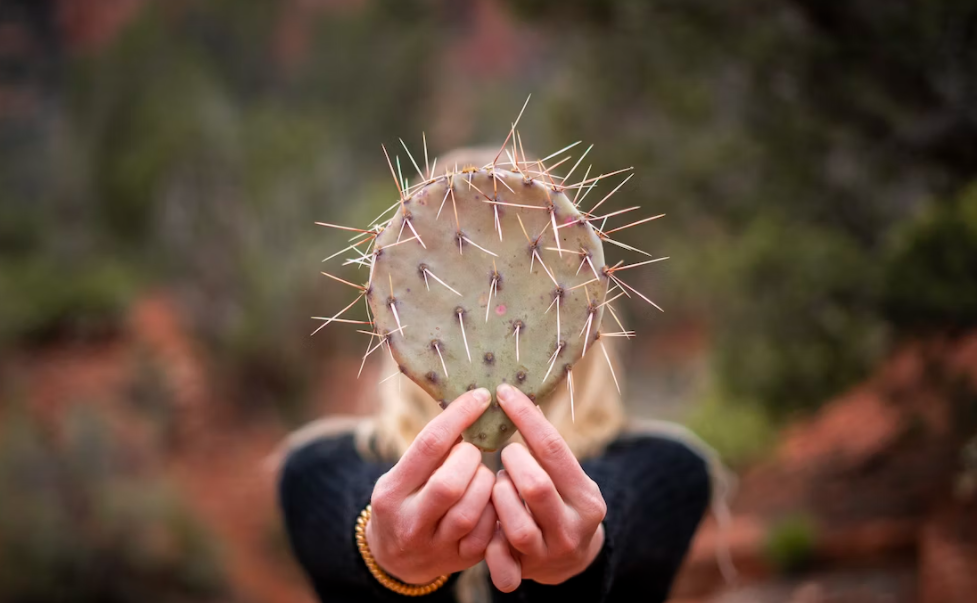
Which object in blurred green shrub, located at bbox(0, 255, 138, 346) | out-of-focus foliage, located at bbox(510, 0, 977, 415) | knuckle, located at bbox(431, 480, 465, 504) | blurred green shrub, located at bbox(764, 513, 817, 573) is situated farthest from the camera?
blurred green shrub, located at bbox(0, 255, 138, 346)

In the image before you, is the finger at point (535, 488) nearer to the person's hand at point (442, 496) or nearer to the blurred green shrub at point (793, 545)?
the person's hand at point (442, 496)

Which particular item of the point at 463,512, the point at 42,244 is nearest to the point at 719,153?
the point at 463,512

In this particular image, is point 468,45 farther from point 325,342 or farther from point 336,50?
point 325,342

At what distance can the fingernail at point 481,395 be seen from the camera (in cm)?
73

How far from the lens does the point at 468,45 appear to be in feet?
17.7

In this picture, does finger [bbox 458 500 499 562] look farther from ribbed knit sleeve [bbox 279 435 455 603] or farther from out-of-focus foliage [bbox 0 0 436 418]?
out-of-focus foliage [bbox 0 0 436 418]

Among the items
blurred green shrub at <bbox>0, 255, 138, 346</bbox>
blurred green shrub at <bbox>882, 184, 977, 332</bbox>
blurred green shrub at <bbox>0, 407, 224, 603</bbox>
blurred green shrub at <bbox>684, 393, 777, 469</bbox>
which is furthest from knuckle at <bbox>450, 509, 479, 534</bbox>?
Result: blurred green shrub at <bbox>0, 255, 138, 346</bbox>

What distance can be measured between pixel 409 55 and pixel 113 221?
2.38 m

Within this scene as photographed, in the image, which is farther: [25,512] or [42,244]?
[42,244]

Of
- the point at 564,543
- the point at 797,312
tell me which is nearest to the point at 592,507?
the point at 564,543

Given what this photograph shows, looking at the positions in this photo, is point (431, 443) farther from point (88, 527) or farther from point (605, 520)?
point (88, 527)

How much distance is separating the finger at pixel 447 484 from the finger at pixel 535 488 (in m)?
0.03

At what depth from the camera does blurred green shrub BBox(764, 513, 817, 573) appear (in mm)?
2998

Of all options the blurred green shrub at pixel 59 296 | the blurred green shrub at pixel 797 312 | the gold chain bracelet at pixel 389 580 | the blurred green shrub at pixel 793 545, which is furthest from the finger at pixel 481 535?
the blurred green shrub at pixel 59 296
